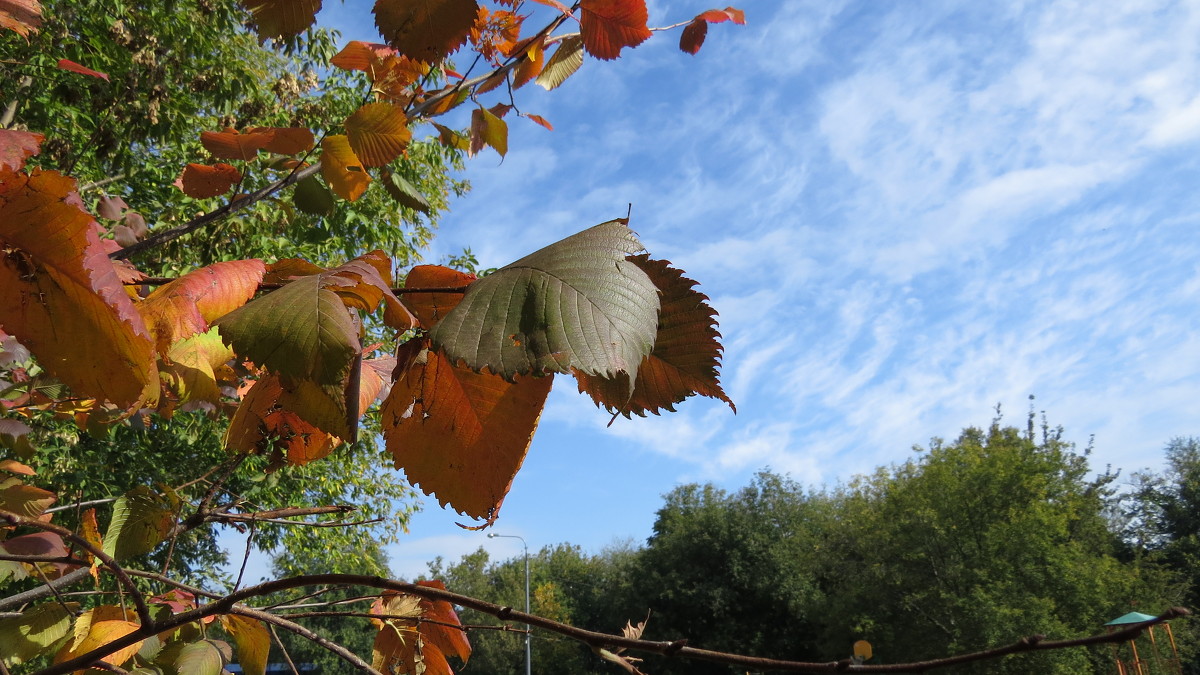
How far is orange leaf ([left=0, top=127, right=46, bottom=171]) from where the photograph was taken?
0.46 metres

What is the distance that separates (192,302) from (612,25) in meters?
0.64

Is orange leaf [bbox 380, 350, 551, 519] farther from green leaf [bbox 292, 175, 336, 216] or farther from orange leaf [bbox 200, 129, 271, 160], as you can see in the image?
green leaf [bbox 292, 175, 336, 216]

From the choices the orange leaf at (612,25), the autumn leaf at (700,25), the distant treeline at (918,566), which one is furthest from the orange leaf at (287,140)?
the distant treeline at (918,566)

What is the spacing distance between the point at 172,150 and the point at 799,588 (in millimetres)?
27022

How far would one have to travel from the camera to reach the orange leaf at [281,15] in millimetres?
681

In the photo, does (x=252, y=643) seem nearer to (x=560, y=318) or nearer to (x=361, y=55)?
(x=560, y=318)

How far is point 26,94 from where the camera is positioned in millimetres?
A: 6133

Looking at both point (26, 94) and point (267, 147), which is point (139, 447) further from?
point (267, 147)

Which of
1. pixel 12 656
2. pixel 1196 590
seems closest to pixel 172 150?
pixel 12 656

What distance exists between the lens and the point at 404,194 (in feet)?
3.91

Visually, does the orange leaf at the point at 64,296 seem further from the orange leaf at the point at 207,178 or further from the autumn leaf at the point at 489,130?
the autumn leaf at the point at 489,130

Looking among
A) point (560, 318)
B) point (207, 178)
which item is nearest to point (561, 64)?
point (207, 178)

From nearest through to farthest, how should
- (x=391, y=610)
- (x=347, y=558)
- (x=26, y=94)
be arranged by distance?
(x=391, y=610) → (x=26, y=94) → (x=347, y=558)

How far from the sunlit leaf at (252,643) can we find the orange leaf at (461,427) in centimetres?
40
